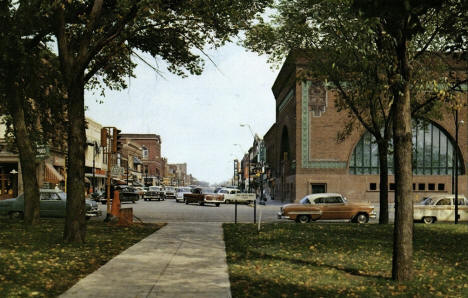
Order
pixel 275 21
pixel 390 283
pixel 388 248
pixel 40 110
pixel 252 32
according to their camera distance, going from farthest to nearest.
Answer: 1. pixel 40 110
2. pixel 275 21
3. pixel 252 32
4. pixel 388 248
5. pixel 390 283

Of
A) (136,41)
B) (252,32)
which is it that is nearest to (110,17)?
(136,41)

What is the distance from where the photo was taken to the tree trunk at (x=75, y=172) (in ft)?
48.5

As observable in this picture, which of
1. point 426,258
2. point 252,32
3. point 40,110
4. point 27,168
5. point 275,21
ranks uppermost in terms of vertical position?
point 275,21

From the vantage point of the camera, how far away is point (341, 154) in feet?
198

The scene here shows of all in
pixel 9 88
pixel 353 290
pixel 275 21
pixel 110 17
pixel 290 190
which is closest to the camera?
pixel 353 290

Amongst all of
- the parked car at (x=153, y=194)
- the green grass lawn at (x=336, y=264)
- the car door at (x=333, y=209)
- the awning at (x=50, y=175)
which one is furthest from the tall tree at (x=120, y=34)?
the parked car at (x=153, y=194)

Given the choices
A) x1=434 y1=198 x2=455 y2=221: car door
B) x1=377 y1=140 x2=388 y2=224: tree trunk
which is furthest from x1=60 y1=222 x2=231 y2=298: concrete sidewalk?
x1=434 y1=198 x2=455 y2=221: car door

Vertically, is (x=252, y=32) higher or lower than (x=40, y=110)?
higher

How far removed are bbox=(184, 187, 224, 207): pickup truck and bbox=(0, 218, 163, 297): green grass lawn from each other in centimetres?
2607

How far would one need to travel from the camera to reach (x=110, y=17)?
17.1 m

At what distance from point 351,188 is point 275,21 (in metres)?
39.7

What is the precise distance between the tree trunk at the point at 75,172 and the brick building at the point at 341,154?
1770 inches

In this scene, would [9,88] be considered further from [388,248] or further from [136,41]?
[388,248]

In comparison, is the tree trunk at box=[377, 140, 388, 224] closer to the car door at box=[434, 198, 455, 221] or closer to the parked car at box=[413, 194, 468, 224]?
the parked car at box=[413, 194, 468, 224]
